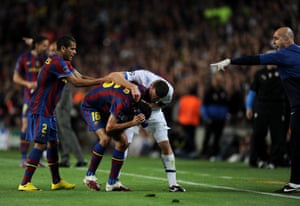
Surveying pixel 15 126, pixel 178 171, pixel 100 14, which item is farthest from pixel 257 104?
pixel 100 14

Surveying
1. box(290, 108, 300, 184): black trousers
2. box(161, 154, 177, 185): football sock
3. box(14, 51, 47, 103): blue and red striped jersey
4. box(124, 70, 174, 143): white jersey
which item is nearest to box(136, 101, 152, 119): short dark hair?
box(124, 70, 174, 143): white jersey

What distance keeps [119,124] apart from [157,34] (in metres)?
18.4

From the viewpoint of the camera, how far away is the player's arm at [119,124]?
945 centimetres

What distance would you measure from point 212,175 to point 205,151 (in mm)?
6862

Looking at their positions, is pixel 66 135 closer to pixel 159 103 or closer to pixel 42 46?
pixel 42 46

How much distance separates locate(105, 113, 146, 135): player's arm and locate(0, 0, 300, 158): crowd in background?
10.5 metres

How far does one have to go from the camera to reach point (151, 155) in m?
22.2

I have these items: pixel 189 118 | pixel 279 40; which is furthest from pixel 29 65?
pixel 189 118

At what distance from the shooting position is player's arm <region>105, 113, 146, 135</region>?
9453mm

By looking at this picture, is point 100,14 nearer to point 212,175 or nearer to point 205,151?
point 205,151

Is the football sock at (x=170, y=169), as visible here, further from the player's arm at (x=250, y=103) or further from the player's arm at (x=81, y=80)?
the player's arm at (x=250, y=103)

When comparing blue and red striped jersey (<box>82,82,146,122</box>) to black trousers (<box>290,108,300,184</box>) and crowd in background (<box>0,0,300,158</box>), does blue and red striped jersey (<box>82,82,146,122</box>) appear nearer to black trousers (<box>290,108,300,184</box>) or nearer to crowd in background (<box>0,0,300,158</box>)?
black trousers (<box>290,108,300,184</box>)

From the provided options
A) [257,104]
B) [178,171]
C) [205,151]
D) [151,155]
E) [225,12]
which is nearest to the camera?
[178,171]

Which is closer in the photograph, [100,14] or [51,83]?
[51,83]
